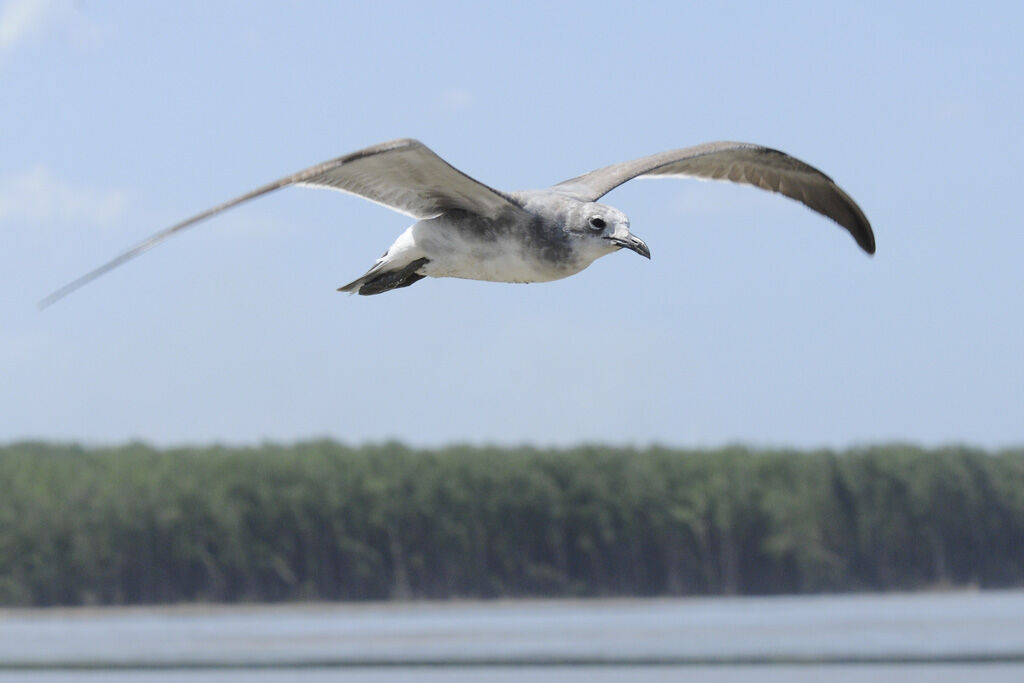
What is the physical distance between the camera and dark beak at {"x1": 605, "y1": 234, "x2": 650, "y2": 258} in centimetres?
1212

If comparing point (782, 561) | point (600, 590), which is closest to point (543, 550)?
point (600, 590)

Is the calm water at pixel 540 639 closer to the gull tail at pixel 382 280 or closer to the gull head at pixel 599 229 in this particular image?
the gull tail at pixel 382 280

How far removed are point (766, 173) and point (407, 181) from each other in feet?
15.6

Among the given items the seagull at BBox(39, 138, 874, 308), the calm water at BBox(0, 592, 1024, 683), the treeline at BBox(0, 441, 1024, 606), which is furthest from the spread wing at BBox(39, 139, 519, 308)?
the treeline at BBox(0, 441, 1024, 606)

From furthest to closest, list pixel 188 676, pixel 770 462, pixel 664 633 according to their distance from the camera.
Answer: pixel 770 462 → pixel 664 633 → pixel 188 676

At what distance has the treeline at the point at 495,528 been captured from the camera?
94.0 metres

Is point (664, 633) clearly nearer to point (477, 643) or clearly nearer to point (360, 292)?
point (477, 643)

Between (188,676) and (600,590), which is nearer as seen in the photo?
(188,676)

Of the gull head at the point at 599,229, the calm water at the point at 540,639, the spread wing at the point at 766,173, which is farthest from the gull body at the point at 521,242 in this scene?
the calm water at the point at 540,639

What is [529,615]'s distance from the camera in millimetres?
98562

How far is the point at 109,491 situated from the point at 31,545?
16.3 ft

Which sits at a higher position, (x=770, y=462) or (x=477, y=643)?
(x=770, y=462)

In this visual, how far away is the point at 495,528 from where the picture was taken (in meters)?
93.8

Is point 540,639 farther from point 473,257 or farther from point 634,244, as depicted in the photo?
point 634,244
